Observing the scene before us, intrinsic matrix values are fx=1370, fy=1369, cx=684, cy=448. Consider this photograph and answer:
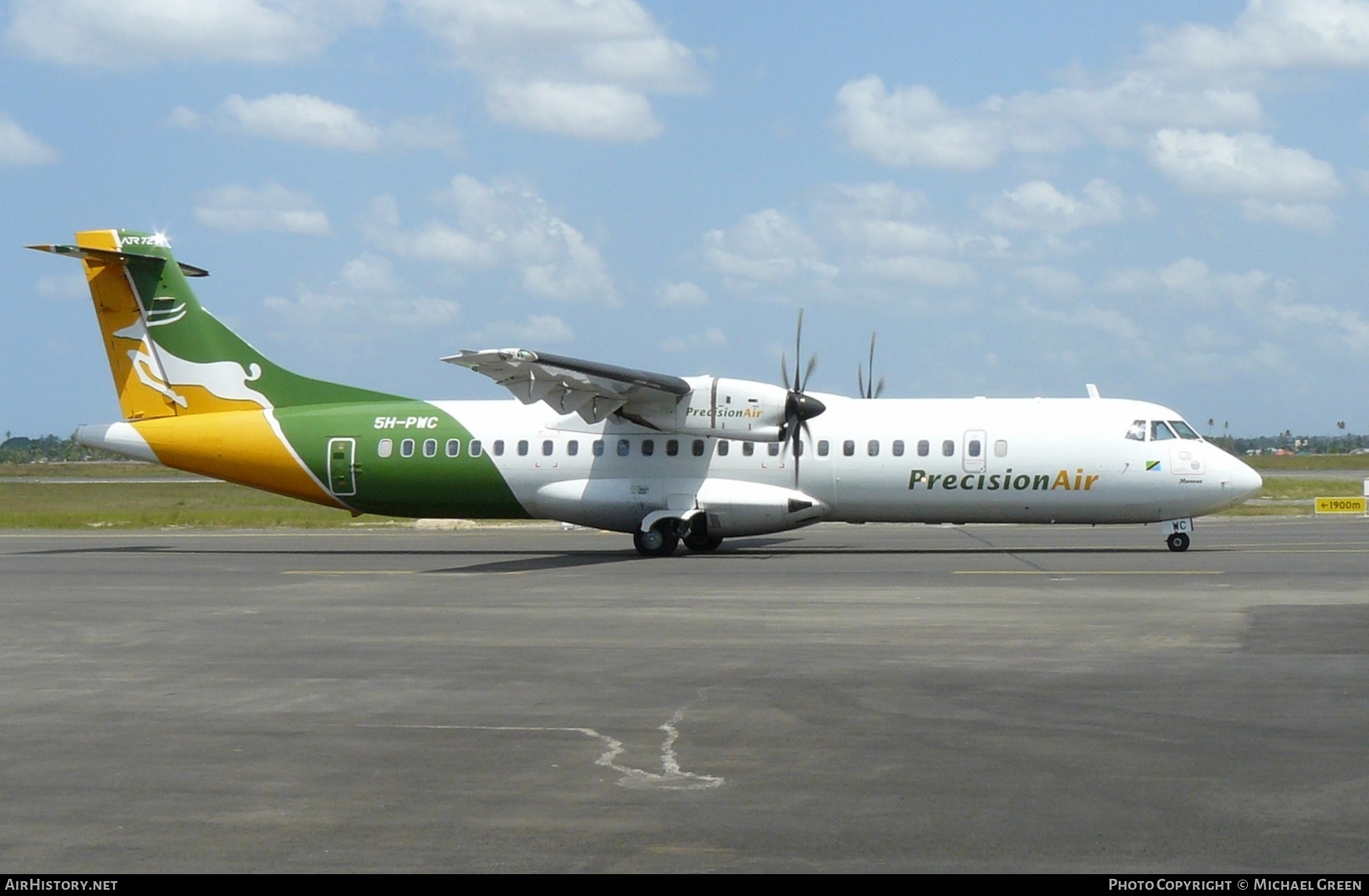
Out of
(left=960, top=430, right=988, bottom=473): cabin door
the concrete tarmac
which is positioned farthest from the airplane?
the concrete tarmac

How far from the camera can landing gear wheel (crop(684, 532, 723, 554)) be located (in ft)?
101

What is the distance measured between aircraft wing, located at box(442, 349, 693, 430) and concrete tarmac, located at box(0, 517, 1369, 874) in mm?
5827

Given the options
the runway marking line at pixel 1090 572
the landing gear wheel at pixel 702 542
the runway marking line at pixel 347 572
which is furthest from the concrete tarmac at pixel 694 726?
the landing gear wheel at pixel 702 542

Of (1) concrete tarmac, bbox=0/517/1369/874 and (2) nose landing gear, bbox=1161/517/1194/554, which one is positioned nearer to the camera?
(1) concrete tarmac, bbox=0/517/1369/874

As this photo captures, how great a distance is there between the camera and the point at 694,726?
10609 mm

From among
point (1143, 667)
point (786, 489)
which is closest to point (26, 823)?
point (1143, 667)

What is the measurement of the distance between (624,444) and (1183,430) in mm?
11833

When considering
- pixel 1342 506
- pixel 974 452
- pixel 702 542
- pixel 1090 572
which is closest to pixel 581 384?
pixel 702 542

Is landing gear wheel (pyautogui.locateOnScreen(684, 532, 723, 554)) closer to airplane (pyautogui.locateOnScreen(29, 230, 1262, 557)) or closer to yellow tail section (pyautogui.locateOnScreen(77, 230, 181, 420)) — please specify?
airplane (pyautogui.locateOnScreen(29, 230, 1262, 557))

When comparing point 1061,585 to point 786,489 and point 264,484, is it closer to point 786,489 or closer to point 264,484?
point 786,489

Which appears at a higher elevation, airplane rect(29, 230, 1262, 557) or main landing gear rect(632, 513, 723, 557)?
airplane rect(29, 230, 1262, 557)

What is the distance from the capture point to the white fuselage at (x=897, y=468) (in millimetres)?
28141

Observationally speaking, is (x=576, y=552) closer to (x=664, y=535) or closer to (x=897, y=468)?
(x=664, y=535)
